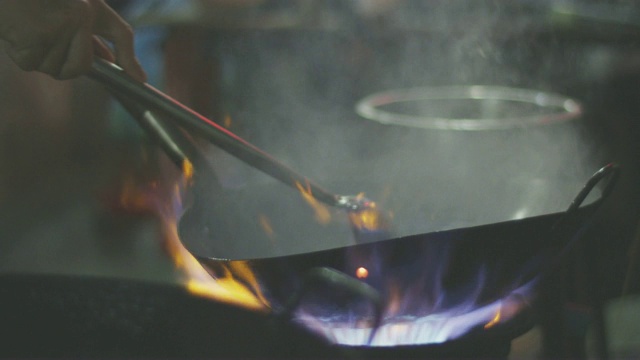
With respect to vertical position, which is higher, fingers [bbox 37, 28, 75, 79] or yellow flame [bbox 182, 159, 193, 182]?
fingers [bbox 37, 28, 75, 79]

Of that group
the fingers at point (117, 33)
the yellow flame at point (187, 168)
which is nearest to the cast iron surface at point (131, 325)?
the yellow flame at point (187, 168)

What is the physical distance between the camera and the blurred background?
740 millimetres

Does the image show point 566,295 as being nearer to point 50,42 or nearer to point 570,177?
point 570,177

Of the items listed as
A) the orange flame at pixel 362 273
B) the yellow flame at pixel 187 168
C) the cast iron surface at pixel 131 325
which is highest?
the orange flame at pixel 362 273

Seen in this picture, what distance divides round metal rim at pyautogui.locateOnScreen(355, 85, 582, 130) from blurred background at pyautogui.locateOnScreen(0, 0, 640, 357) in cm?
1

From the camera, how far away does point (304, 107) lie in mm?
1189

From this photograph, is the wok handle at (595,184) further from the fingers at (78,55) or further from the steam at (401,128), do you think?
the fingers at (78,55)

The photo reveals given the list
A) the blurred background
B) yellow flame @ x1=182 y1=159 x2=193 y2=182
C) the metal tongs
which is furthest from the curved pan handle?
yellow flame @ x1=182 y1=159 x2=193 y2=182

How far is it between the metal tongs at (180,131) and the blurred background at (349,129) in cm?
8

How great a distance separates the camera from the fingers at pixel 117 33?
25.0 inches

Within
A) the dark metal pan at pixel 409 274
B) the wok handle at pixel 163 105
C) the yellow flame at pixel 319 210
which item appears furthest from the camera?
the yellow flame at pixel 319 210

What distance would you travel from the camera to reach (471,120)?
919 millimetres

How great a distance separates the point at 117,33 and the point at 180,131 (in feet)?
0.39

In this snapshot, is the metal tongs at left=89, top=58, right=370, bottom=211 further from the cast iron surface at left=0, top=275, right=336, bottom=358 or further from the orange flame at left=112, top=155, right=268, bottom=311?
the cast iron surface at left=0, top=275, right=336, bottom=358
